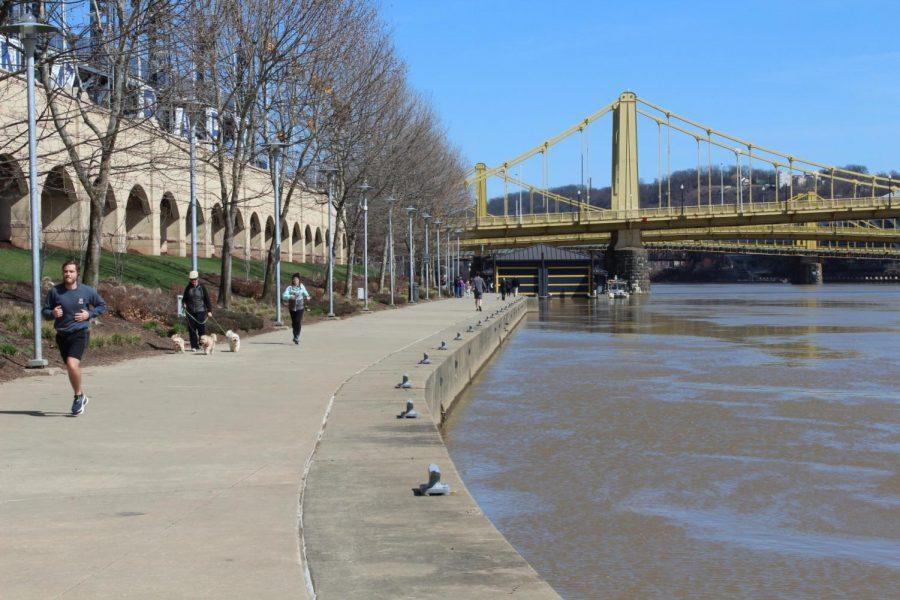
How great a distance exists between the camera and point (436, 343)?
24.7 metres

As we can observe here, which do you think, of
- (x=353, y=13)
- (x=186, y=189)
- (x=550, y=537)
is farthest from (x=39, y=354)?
(x=186, y=189)

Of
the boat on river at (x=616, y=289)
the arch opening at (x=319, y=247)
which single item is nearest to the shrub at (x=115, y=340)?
the boat on river at (x=616, y=289)

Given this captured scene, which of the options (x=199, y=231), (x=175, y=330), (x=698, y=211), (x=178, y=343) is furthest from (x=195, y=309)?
(x=698, y=211)

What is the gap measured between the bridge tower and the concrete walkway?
91823 millimetres

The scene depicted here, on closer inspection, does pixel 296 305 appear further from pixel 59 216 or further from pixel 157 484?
pixel 59 216

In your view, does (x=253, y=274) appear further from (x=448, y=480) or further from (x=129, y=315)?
(x=448, y=480)

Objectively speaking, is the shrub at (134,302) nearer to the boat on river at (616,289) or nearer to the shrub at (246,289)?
the shrub at (246,289)

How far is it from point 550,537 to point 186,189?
53.3 m

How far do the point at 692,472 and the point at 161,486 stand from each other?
625cm

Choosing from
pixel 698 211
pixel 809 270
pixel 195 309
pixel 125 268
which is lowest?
pixel 195 309

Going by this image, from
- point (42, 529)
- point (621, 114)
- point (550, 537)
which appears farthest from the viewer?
point (621, 114)

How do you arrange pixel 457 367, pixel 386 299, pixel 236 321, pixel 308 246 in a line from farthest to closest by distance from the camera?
pixel 308 246 < pixel 386 299 < pixel 236 321 < pixel 457 367

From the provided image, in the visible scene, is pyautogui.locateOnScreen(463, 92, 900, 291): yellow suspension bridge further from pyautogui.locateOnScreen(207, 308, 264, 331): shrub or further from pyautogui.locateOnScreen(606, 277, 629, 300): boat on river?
pyautogui.locateOnScreen(207, 308, 264, 331): shrub

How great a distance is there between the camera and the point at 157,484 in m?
8.85
